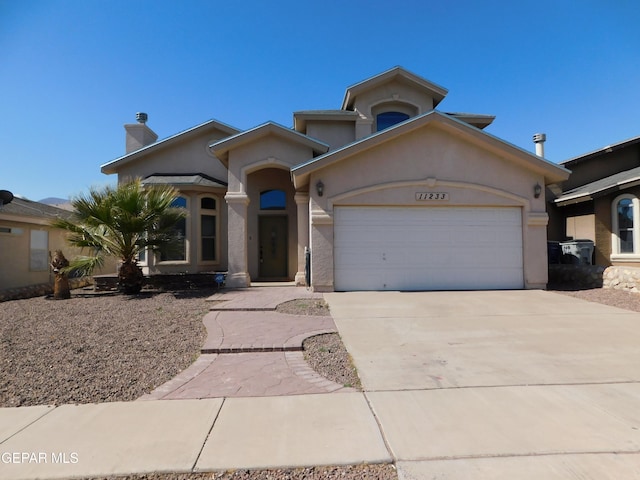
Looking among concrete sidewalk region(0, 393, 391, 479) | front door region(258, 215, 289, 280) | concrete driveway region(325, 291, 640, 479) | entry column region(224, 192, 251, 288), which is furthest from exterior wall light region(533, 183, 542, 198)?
concrete sidewalk region(0, 393, 391, 479)

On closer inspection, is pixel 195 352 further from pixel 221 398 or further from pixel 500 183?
pixel 500 183

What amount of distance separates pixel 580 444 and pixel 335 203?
8.40 metres

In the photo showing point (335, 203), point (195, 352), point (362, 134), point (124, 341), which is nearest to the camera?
point (195, 352)

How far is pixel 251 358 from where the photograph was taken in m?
5.12

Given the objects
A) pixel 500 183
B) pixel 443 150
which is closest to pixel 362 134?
pixel 443 150

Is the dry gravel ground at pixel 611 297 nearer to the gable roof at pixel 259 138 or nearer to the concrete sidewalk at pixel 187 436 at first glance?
the concrete sidewalk at pixel 187 436

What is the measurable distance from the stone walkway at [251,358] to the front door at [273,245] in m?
5.41

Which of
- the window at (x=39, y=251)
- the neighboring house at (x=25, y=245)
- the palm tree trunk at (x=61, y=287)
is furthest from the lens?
A: the window at (x=39, y=251)

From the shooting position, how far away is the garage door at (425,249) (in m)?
10.8

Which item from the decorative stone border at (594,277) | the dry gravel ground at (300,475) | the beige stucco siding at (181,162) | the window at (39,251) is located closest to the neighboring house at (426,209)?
the decorative stone border at (594,277)

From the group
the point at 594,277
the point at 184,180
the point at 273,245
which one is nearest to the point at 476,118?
the point at 594,277

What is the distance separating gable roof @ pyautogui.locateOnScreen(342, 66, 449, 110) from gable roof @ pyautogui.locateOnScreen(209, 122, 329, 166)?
4.32m

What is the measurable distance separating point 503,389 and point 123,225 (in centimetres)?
1069

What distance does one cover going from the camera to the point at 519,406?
3611 millimetres
